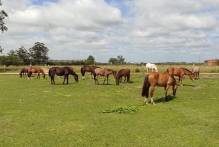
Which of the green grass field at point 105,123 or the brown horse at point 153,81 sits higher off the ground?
the brown horse at point 153,81

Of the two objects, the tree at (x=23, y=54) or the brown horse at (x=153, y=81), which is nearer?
the brown horse at (x=153, y=81)

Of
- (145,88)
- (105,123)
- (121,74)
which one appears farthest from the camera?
(121,74)

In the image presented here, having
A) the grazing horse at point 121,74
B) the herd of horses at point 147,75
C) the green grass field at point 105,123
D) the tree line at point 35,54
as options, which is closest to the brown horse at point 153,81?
the herd of horses at point 147,75

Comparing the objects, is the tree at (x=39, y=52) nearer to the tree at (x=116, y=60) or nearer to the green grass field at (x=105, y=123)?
the tree at (x=116, y=60)

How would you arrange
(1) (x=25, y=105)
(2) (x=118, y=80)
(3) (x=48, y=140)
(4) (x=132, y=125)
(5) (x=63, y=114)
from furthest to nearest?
1. (2) (x=118, y=80)
2. (1) (x=25, y=105)
3. (5) (x=63, y=114)
4. (4) (x=132, y=125)
5. (3) (x=48, y=140)

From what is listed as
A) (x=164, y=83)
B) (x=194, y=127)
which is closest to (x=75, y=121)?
(x=194, y=127)

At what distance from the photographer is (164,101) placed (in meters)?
22.8

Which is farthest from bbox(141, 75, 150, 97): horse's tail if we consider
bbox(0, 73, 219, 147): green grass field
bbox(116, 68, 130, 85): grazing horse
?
bbox(116, 68, 130, 85): grazing horse

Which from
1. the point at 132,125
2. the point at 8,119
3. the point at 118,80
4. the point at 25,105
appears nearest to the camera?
the point at 132,125

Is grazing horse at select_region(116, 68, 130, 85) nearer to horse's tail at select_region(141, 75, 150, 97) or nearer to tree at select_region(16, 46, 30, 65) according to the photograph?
horse's tail at select_region(141, 75, 150, 97)

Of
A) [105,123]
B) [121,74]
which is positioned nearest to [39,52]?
[121,74]

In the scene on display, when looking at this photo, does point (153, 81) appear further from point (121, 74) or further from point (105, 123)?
point (121, 74)

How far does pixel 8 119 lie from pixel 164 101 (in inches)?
386

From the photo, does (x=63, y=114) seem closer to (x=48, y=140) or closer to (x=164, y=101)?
(x=48, y=140)
